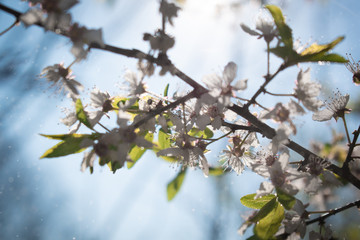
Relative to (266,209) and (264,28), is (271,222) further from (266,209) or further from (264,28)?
(264,28)

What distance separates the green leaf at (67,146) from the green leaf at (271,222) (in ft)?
1.68

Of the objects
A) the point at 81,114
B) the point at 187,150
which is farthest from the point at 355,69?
the point at 81,114

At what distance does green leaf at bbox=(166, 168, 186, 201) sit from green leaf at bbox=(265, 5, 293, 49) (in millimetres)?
681

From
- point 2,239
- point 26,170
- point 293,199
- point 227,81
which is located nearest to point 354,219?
point 293,199

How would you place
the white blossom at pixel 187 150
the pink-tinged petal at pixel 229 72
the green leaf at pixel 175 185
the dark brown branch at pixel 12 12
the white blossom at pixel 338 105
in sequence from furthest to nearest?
the green leaf at pixel 175 185 < the white blossom at pixel 338 105 < the white blossom at pixel 187 150 < the pink-tinged petal at pixel 229 72 < the dark brown branch at pixel 12 12

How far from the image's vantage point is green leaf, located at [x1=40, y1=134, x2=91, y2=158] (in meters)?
0.70

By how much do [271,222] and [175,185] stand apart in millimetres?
472

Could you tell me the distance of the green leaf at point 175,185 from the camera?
3.78ft

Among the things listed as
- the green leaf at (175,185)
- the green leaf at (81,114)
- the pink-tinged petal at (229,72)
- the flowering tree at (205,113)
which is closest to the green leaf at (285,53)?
the flowering tree at (205,113)

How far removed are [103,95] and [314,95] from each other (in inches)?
22.0

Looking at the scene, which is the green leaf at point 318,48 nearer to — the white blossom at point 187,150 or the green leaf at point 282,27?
the green leaf at point 282,27

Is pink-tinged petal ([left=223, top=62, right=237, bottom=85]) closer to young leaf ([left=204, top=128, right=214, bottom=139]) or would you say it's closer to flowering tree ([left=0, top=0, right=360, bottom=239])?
flowering tree ([left=0, top=0, right=360, bottom=239])

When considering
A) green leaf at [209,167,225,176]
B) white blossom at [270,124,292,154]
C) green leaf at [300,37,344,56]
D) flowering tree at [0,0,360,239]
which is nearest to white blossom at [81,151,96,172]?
flowering tree at [0,0,360,239]

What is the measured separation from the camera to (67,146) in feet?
2.35
